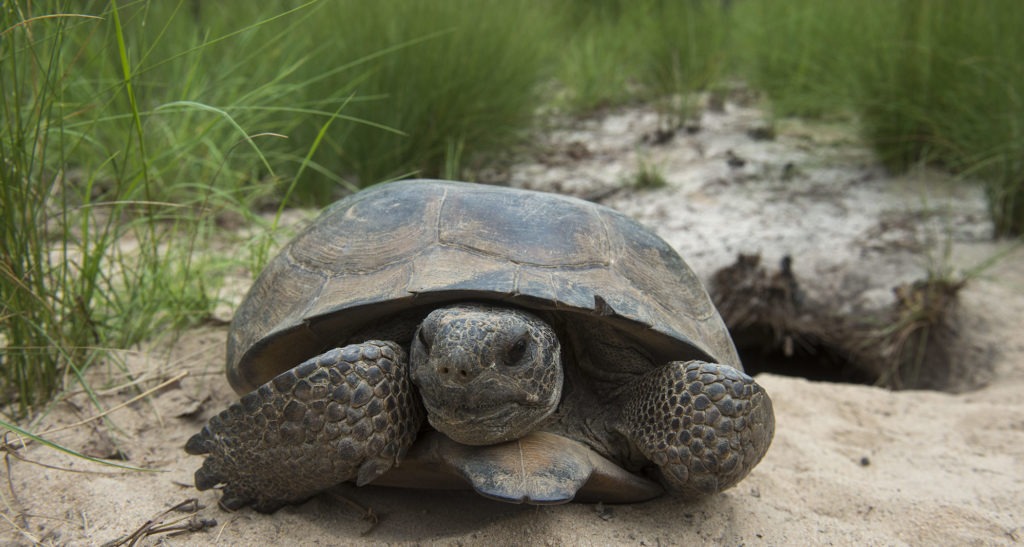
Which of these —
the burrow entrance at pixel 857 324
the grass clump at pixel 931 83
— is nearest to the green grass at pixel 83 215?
the burrow entrance at pixel 857 324

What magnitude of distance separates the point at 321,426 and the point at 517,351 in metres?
0.44

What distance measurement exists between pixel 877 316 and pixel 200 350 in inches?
113

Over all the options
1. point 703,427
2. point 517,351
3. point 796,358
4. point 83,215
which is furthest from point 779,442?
point 83,215

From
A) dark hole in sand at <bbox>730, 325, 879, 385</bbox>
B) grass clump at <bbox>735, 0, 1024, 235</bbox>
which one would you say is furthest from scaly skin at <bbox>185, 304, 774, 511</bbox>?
grass clump at <bbox>735, 0, 1024, 235</bbox>

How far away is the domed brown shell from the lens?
1.78m

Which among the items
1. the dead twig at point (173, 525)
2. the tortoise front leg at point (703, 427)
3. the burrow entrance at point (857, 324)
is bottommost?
the burrow entrance at point (857, 324)

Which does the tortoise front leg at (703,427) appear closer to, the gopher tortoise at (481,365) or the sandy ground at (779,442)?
the gopher tortoise at (481,365)

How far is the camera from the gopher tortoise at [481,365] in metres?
1.65

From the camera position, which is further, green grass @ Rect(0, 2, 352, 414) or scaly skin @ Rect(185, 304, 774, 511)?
green grass @ Rect(0, 2, 352, 414)

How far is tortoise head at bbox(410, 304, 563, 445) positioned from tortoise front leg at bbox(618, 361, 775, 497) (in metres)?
0.28

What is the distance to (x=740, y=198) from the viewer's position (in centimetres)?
441

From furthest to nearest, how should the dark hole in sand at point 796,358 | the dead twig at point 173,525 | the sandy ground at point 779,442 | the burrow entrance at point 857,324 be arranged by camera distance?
the dark hole in sand at point 796,358, the burrow entrance at point 857,324, the sandy ground at point 779,442, the dead twig at point 173,525

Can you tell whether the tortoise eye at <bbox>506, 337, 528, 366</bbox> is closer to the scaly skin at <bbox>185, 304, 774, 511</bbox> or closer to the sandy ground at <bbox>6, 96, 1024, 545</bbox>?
the scaly skin at <bbox>185, 304, 774, 511</bbox>

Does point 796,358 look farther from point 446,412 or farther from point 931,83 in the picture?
point 446,412
